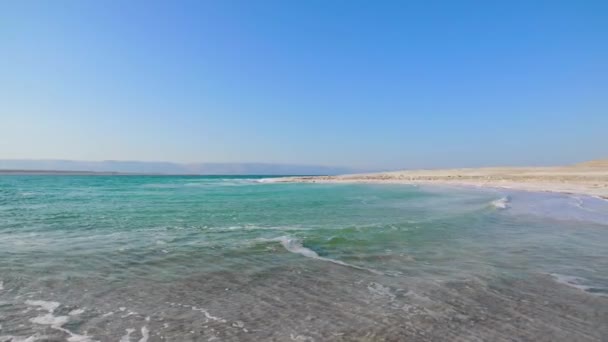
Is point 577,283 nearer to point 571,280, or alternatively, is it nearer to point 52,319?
point 571,280

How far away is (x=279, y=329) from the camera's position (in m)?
6.33

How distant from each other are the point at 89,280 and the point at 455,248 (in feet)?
37.1

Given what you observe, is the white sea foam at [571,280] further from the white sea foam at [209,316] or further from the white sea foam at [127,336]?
the white sea foam at [127,336]

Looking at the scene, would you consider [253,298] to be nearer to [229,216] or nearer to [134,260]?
[134,260]

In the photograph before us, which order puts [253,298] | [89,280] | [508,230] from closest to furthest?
[253,298]
[89,280]
[508,230]

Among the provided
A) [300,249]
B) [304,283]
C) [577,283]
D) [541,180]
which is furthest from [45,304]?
[541,180]

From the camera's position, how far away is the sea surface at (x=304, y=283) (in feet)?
20.8

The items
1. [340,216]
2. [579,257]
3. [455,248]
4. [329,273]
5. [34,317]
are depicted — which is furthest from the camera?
[340,216]

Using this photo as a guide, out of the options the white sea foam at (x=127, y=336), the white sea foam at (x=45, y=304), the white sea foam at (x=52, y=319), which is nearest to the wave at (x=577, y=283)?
the white sea foam at (x=127, y=336)

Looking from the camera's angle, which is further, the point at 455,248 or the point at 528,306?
the point at 455,248

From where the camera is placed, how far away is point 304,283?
8.89 m

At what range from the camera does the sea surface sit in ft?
20.8

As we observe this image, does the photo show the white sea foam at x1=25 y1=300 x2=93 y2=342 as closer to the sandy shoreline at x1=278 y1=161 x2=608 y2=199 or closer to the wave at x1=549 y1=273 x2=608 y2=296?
the wave at x1=549 y1=273 x2=608 y2=296

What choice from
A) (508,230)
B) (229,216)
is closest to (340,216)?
(229,216)
